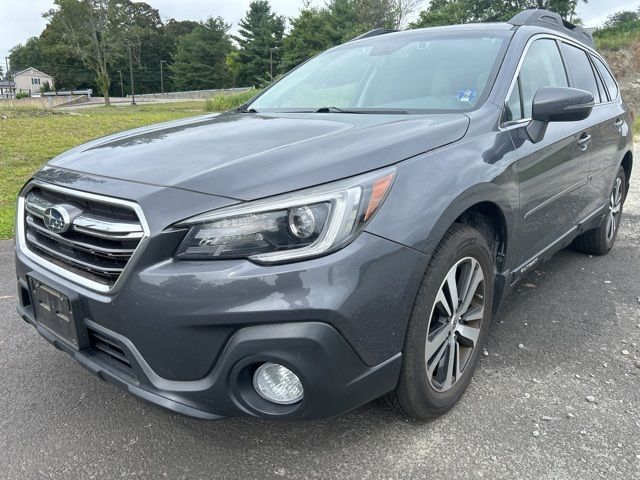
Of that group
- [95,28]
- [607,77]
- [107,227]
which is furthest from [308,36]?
[107,227]

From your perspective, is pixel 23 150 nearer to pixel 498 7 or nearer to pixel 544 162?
pixel 544 162

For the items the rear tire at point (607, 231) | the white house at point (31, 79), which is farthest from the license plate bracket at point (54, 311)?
the white house at point (31, 79)

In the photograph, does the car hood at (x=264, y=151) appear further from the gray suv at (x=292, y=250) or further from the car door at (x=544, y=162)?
the car door at (x=544, y=162)

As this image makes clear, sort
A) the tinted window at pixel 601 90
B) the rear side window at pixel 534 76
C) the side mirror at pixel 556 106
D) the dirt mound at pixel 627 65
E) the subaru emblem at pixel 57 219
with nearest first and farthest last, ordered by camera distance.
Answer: the subaru emblem at pixel 57 219
the side mirror at pixel 556 106
the rear side window at pixel 534 76
the tinted window at pixel 601 90
the dirt mound at pixel 627 65

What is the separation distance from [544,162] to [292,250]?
5.59 ft

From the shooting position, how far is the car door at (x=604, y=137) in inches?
142

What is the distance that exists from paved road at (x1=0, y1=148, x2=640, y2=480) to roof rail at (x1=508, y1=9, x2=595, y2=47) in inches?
75.9

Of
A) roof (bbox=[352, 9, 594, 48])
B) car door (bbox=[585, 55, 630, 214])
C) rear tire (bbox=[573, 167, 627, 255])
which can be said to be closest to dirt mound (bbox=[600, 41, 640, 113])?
rear tire (bbox=[573, 167, 627, 255])

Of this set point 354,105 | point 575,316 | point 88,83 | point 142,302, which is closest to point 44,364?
point 142,302

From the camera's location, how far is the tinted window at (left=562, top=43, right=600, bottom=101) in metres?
3.59

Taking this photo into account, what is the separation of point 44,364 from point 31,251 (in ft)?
2.78

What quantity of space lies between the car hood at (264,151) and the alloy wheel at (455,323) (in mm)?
560

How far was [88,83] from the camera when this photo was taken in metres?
83.4

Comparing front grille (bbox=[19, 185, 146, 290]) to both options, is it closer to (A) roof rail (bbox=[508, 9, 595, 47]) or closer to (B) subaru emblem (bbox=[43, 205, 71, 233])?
(B) subaru emblem (bbox=[43, 205, 71, 233])
